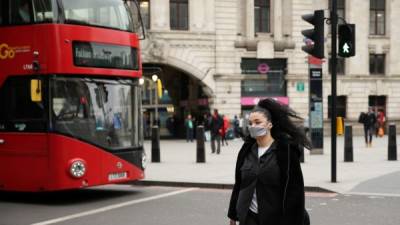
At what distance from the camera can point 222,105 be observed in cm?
3941

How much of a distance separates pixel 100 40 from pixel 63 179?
2.59 metres

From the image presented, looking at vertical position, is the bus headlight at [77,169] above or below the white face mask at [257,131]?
below

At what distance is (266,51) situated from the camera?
4050cm

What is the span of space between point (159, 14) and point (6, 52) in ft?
86.7

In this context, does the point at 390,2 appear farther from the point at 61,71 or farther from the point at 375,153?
the point at 61,71

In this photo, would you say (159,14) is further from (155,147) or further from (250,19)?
(155,147)

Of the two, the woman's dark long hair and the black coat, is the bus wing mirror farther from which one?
the black coat

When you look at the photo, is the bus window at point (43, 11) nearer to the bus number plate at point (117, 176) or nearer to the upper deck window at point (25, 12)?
the upper deck window at point (25, 12)

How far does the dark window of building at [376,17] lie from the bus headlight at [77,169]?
35035mm

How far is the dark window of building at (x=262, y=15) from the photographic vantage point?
4078 cm

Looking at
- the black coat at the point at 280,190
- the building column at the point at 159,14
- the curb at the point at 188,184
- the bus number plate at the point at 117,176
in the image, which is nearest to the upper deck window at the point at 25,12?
the bus number plate at the point at 117,176

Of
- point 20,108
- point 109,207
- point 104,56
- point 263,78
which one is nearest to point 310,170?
point 109,207

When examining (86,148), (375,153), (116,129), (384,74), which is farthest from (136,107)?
(384,74)

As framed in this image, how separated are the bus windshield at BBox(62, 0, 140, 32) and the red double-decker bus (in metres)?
0.02
